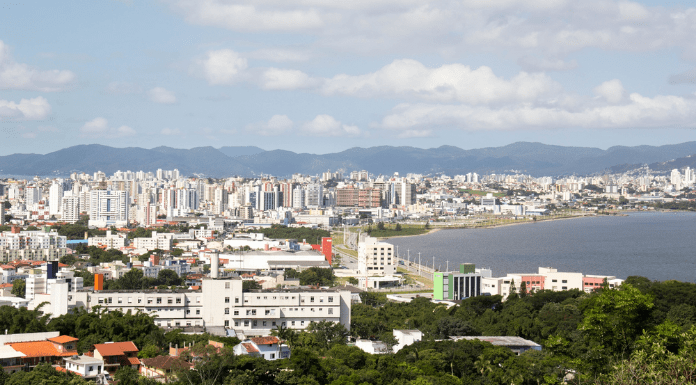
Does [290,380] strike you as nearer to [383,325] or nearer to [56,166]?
[383,325]

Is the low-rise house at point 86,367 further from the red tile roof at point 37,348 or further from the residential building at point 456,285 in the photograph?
the residential building at point 456,285

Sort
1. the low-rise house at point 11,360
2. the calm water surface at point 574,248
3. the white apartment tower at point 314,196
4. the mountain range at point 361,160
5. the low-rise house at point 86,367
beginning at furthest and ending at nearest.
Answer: the mountain range at point 361,160
the white apartment tower at point 314,196
the calm water surface at point 574,248
the low-rise house at point 11,360
the low-rise house at point 86,367

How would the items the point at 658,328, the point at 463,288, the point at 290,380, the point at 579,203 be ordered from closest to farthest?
the point at 658,328, the point at 290,380, the point at 463,288, the point at 579,203

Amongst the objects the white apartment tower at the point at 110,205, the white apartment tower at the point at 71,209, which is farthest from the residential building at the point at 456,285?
the white apartment tower at the point at 71,209

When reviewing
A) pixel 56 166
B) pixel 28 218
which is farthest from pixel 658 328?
pixel 56 166

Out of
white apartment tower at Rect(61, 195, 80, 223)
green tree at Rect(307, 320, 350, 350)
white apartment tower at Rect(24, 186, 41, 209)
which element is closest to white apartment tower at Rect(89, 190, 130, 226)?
white apartment tower at Rect(61, 195, 80, 223)

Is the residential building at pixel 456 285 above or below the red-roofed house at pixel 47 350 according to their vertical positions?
below
